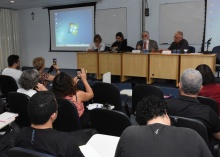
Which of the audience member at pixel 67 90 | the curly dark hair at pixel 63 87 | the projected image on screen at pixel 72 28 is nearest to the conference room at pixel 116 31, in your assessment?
the projected image on screen at pixel 72 28

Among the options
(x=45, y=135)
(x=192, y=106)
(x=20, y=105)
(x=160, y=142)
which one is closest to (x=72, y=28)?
(x=20, y=105)

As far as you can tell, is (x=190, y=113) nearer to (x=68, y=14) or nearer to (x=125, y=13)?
(x=125, y=13)

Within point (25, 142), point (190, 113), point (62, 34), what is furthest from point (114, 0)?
point (25, 142)

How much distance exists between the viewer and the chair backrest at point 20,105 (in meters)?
2.65

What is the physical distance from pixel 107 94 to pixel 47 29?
7080 millimetres

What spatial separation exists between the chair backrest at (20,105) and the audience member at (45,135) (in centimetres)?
118

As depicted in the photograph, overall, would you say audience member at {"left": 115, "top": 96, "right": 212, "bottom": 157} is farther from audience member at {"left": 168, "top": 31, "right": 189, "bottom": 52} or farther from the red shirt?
audience member at {"left": 168, "top": 31, "right": 189, "bottom": 52}

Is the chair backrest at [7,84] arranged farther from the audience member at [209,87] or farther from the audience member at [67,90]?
the audience member at [209,87]

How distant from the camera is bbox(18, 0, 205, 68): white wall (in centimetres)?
716

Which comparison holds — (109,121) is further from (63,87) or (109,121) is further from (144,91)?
(144,91)

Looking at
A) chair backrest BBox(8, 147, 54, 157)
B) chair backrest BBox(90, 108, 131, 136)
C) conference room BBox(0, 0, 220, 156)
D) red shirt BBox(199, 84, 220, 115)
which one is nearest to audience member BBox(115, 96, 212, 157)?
chair backrest BBox(8, 147, 54, 157)

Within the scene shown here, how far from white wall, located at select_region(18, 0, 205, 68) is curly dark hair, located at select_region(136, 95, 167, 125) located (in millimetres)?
5984

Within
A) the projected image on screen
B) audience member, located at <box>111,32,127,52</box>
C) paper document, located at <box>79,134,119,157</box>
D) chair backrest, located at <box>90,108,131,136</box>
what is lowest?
paper document, located at <box>79,134,119,157</box>

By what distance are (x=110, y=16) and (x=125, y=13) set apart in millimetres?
565
